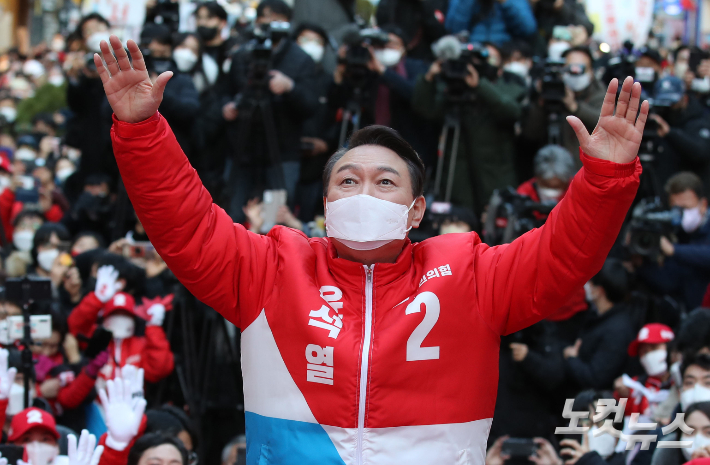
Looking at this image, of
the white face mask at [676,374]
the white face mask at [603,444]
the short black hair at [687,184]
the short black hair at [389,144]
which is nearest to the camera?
the short black hair at [389,144]

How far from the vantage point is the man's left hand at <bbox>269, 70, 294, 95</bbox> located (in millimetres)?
5633

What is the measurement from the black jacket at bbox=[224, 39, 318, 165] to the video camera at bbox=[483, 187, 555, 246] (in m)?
1.53

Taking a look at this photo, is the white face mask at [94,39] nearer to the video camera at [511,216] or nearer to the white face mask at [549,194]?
the video camera at [511,216]

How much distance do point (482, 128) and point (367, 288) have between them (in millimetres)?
3739

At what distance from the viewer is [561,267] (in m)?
2.16

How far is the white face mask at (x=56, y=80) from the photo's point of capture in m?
11.3

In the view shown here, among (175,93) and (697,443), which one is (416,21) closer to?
(175,93)

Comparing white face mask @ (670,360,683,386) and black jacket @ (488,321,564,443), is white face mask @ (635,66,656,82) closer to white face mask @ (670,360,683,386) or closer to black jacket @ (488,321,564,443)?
black jacket @ (488,321,564,443)

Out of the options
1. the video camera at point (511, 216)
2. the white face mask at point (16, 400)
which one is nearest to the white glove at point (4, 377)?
the white face mask at point (16, 400)

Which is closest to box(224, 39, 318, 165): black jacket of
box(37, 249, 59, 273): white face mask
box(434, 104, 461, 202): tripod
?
box(434, 104, 461, 202): tripod

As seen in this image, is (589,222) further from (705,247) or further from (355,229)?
(705,247)

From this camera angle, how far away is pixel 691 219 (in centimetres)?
529

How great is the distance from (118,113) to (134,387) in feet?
5.73

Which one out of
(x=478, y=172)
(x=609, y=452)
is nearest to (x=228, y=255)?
(x=609, y=452)
